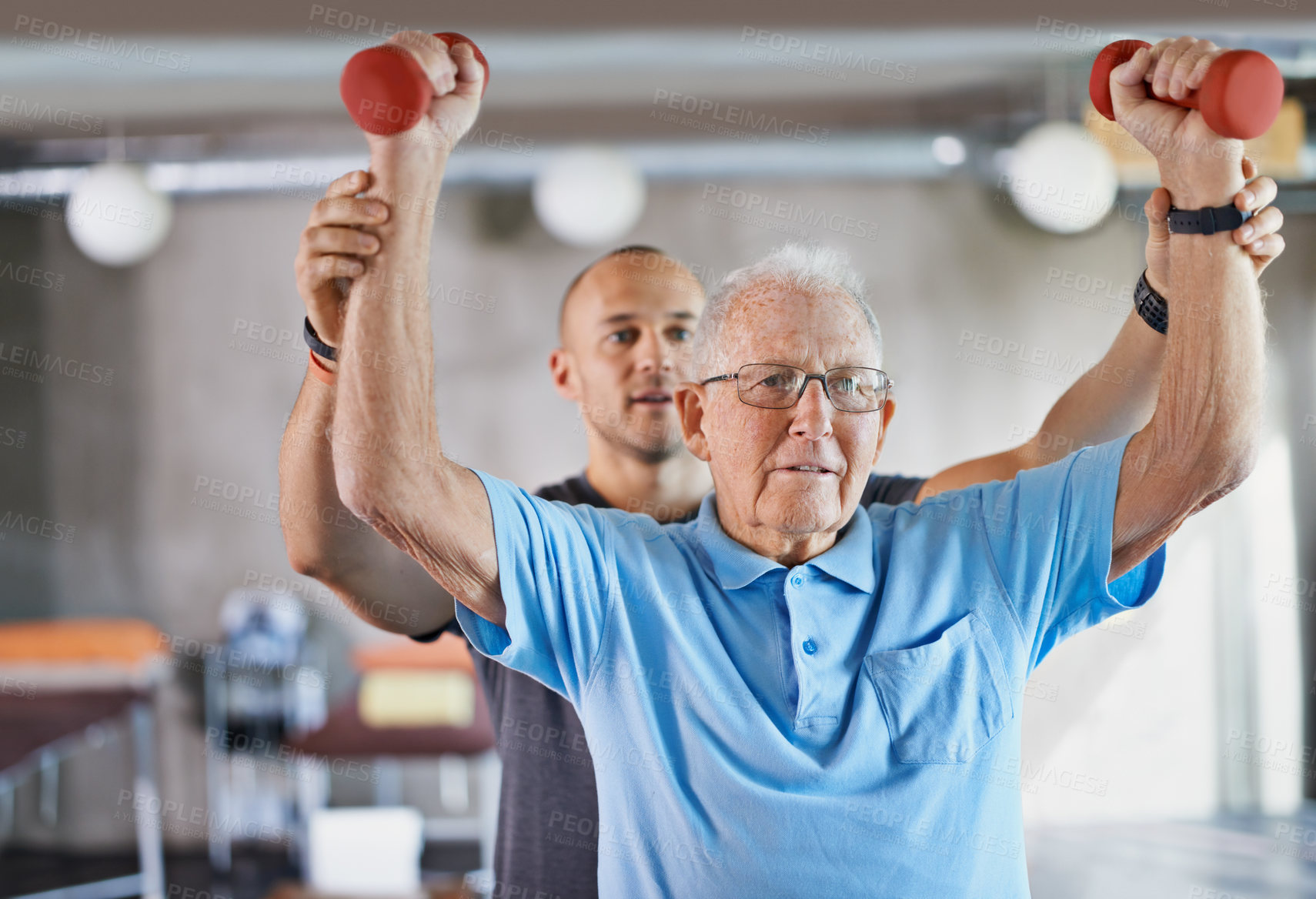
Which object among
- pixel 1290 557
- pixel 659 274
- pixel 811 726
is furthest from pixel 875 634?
pixel 1290 557

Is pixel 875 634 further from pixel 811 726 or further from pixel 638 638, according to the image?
pixel 638 638

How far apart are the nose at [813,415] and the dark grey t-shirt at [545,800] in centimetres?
53

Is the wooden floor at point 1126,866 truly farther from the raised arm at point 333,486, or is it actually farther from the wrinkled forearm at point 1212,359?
the wrinkled forearm at point 1212,359

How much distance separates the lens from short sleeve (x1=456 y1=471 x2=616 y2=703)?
3.89 feet

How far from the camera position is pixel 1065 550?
1.29 metres

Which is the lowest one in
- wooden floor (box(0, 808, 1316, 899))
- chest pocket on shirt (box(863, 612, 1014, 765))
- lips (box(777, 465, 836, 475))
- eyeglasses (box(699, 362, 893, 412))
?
wooden floor (box(0, 808, 1316, 899))

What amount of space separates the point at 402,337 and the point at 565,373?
1060 mm

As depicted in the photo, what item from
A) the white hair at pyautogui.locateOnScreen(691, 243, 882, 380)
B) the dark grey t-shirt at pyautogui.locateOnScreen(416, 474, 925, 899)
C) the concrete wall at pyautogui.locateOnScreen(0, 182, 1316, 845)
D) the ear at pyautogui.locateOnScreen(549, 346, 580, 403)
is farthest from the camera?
the concrete wall at pyautogui.locateOnScreen(0, 182, 1316, 845)

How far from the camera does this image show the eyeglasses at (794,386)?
1.31 m

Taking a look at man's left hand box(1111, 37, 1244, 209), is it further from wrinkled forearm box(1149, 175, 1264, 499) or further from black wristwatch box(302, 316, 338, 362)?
black wristwatch box(302, 316, 338, 362)

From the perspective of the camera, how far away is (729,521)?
140 cm

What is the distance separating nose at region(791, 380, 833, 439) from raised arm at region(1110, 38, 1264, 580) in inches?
14.1

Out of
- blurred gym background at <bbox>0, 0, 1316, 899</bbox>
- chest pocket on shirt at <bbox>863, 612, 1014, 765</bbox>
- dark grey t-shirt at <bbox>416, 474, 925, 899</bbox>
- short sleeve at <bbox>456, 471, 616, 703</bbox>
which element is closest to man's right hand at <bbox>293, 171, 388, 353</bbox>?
short sleeve at <bbox>456, 471, 616, 703</bbox>

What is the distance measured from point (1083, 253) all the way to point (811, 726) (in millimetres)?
4756
